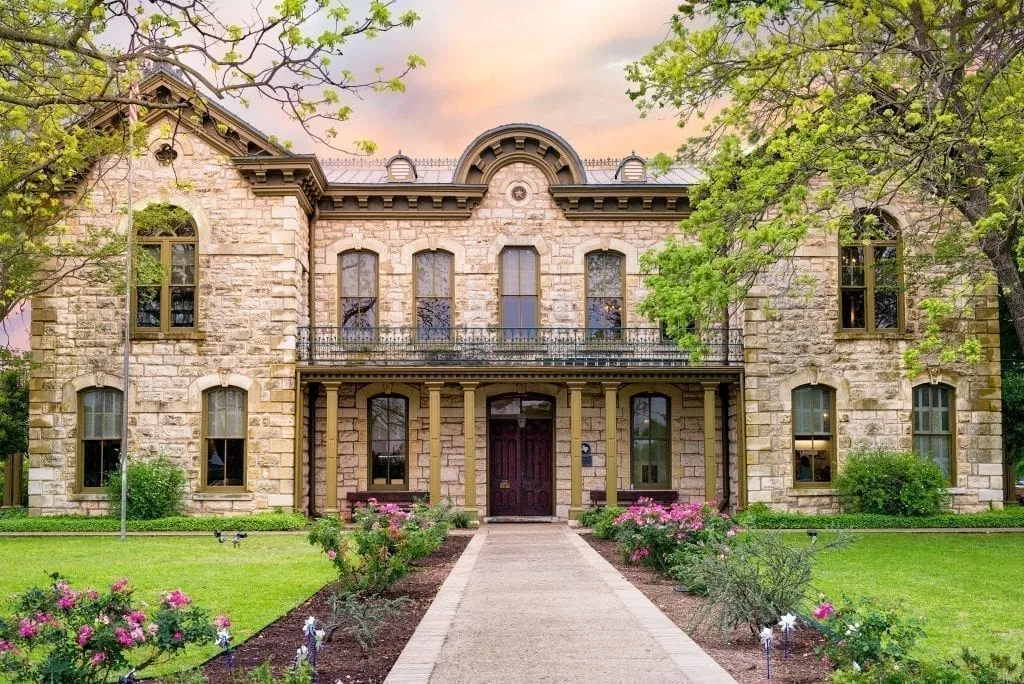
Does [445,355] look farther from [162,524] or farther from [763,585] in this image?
[763,585]

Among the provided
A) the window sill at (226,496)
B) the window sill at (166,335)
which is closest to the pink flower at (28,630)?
the window sill at (226,496)

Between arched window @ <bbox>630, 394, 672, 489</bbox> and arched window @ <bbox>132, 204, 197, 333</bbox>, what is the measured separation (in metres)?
10.1

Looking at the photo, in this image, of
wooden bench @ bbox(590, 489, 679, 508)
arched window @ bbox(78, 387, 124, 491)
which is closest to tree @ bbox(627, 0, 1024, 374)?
wooden bench @ bbox(590, 489, 679, 508)

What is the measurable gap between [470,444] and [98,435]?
26.1 feet

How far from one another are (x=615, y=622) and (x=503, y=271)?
14.9 metres

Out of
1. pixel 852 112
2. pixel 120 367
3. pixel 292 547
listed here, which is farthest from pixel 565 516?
pixel 852 112

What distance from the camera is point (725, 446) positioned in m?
24.0

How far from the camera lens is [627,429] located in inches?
945

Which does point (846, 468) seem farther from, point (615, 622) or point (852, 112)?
point (615, 622)

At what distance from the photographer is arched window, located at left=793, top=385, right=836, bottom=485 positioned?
22422mm

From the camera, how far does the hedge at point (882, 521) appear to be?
2066 cm

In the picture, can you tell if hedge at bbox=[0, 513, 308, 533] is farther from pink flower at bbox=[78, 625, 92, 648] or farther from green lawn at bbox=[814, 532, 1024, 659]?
pink flower at bbox=[78, 625, 92, 648]

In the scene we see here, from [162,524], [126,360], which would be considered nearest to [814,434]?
[162,524]

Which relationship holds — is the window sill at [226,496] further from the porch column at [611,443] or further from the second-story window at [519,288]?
the porch column at [611,443]
